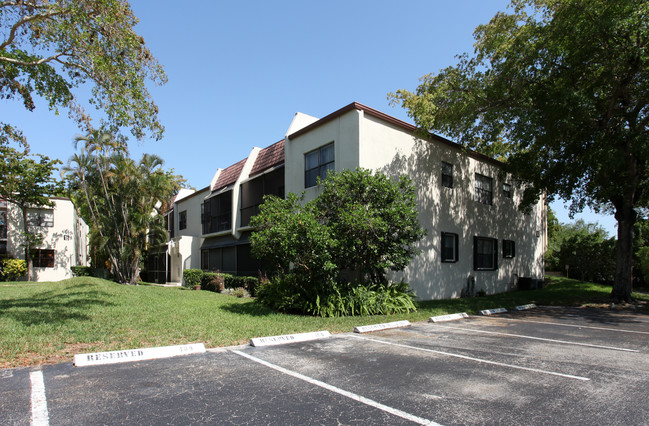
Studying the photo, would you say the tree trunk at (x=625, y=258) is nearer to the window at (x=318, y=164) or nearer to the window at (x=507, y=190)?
the window at (x=507, y=190)

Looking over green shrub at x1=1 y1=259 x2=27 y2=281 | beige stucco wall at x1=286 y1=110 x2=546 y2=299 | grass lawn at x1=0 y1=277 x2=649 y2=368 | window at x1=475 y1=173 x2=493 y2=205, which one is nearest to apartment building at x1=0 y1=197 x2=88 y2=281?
green shrub at x1=1 y1=259 x2=27 y2=281

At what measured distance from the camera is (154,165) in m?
25.3

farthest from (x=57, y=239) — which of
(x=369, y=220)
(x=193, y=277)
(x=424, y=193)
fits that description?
(x=369, y=220)

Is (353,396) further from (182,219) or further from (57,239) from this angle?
(57,239)

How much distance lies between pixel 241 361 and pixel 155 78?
8406 mm

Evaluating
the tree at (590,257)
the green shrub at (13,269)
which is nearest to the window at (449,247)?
the tree at (590,257)

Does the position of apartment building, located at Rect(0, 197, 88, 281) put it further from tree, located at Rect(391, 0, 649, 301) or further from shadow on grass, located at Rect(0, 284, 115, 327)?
tree, located at Rect(391, 0, 649, 301)

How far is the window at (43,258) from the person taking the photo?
31438 millimetres

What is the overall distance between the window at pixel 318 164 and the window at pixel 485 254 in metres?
7.82

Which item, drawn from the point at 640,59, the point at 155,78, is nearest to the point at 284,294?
the point at 155,78

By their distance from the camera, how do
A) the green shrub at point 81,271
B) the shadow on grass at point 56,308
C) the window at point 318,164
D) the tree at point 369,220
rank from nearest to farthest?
the shadow on grass at point 56,308 → the tree at point 369,220 → the window at point 318,164 → the green shrub at point 81,271

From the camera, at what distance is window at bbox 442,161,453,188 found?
1695 centimetres

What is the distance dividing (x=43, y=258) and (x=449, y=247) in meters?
31.8

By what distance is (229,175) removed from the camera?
78.2 feet
